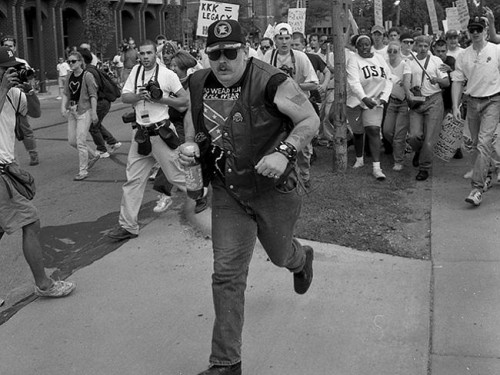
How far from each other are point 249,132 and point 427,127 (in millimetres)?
5544

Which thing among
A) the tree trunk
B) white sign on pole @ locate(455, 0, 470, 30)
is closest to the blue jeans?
the tree trunk

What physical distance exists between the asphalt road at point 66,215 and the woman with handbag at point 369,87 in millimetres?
2594

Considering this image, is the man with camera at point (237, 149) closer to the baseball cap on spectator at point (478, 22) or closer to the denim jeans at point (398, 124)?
the baseball cap on spectator at point (478, 22)

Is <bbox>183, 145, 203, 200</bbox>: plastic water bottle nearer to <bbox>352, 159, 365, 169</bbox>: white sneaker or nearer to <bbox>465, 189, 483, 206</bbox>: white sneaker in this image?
<bbox>465, 189, 483, 206</bbox>: white sneaker

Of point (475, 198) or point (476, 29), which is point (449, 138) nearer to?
point (476, 29)

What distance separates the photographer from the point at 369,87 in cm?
864

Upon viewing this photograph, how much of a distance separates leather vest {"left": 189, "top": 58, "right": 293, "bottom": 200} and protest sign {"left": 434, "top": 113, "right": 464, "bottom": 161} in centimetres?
538

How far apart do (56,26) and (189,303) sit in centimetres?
3051

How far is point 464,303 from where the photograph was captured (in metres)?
4.64

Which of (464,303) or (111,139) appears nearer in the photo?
(464,303)

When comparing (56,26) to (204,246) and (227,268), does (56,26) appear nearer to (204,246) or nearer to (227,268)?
(204,246)

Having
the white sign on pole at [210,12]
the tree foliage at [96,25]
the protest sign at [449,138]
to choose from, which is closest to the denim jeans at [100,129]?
the white sign on pole at [210,12]

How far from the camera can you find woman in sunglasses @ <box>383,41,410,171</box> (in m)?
8.99

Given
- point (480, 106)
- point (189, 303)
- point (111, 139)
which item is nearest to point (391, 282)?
point (189, 303)
